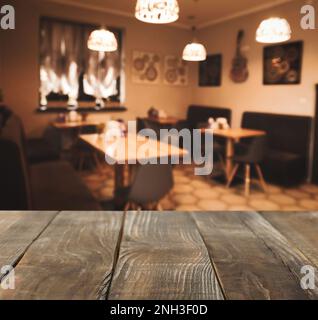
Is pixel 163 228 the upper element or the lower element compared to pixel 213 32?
lower

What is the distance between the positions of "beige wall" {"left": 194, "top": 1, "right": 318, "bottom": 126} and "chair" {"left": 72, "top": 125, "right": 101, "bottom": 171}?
72.1 inches

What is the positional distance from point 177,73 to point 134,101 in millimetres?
3107

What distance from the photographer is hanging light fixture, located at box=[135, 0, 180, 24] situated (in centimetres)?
95

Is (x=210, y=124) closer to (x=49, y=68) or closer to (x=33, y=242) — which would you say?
(x=49, y=68)

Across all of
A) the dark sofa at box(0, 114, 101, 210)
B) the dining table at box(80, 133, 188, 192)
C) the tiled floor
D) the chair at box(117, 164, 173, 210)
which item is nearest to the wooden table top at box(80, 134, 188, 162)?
the dining table at box(80, 133, 188, 192)

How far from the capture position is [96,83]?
1979mm

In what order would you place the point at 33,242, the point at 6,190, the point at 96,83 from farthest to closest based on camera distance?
the point at 96,83 < the point at 6,190 < the point at 33,242

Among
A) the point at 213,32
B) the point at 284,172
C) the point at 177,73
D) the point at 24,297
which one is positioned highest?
the point at 213,32

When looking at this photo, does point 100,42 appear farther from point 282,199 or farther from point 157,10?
point 282,199

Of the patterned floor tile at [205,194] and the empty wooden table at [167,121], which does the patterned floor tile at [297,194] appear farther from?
the empty wooden table at [167,121]

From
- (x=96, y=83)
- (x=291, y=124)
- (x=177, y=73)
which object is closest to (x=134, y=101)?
(x=291, y=124)

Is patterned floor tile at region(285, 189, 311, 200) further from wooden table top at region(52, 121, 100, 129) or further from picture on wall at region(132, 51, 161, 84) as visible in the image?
wooden table top at region(52, 121, 100, 129)

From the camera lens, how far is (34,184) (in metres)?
2.72

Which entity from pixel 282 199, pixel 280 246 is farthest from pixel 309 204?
pixel 280 246
